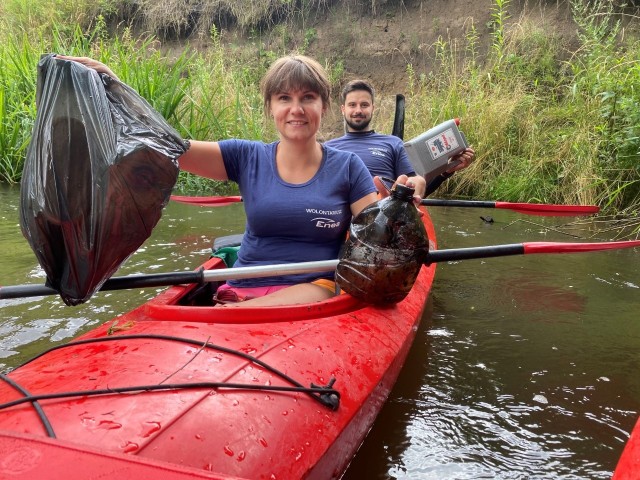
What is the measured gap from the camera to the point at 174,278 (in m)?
2.14

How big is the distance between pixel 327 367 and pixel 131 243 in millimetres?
701

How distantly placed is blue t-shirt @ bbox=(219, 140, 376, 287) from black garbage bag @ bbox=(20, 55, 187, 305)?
53cm

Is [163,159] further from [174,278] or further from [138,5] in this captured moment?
[138,5]

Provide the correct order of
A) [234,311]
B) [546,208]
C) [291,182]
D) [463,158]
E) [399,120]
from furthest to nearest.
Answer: [399,120]
[463,158]
[546,208]
[291,182]
[234,311]

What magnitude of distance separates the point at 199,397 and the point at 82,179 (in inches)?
28.8

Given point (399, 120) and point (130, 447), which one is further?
point (399, 120)

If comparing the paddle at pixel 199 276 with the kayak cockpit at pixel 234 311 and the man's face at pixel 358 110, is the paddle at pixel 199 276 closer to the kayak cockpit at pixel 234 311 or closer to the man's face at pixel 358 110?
the kayak cockpit at pixel 234 311

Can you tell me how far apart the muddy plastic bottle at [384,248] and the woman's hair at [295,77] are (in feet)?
1.68

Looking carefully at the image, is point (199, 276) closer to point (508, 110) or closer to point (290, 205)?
point (290, 205)

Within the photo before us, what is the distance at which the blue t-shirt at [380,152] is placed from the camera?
4.30 meters

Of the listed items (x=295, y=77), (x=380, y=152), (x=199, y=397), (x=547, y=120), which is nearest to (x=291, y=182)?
(x=295, y=77)

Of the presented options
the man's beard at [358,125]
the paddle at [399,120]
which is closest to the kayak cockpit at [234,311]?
the man's beard at [358,125]

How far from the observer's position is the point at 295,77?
2.23 meters

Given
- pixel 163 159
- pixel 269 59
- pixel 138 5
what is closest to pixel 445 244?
pixel 163 159
